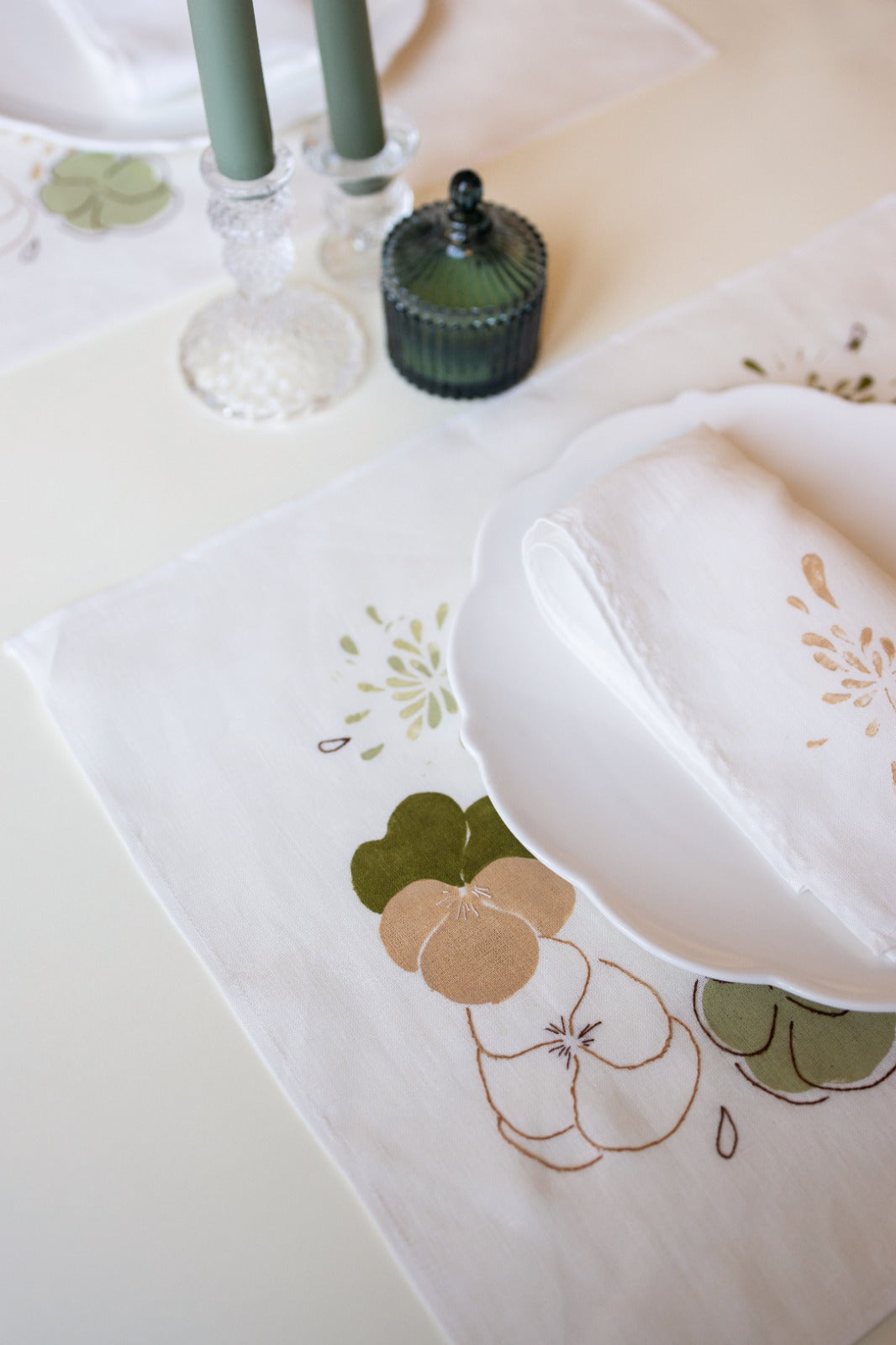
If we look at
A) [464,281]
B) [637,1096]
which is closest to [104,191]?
[464,281]

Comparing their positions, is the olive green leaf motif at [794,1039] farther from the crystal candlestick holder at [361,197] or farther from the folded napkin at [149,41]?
the folded napkin at [149,41]

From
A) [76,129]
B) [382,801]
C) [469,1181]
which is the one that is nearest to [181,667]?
[382,801]

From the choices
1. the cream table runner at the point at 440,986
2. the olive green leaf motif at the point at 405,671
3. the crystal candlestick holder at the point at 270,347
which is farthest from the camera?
the crystal candlestick holder at the point at 270,347

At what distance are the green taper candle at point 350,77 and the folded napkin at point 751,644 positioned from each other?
28 cm

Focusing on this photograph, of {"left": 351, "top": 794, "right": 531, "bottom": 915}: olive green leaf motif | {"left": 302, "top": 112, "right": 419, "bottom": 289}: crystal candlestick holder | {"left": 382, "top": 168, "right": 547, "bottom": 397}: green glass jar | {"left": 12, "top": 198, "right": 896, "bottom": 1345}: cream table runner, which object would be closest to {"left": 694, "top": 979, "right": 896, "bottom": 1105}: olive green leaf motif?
{"left": 12, "top": 198, "right": 896, "bottom": 1345}: cream table runner

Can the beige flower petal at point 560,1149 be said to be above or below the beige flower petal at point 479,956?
below

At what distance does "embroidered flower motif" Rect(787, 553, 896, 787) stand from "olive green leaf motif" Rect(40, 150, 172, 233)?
0.54 m

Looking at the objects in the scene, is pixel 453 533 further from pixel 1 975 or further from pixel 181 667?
pixel 1 975

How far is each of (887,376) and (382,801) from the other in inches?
16.7

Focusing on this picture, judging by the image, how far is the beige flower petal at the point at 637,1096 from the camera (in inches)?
17.7

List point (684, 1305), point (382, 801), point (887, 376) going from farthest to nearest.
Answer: point (887, 376)
point (382, 801)
point (684, 1305)

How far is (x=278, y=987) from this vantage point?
0.48m

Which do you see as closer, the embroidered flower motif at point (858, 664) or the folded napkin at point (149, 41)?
the embroidered flower motif at point (858, 664)

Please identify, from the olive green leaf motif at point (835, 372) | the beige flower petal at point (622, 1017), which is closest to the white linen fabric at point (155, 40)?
the olive green leaf motif at point (835, 372)
